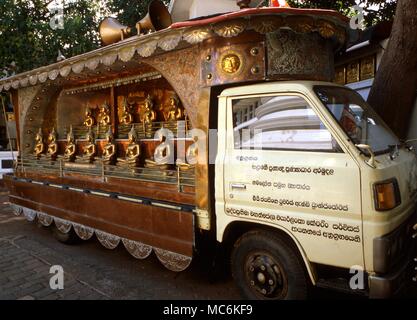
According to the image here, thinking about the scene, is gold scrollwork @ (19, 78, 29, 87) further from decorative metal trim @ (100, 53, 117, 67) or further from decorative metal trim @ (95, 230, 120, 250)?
decorative metal trim @ (95, 230, 120, 250)

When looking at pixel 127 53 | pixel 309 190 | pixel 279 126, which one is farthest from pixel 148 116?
pixel 309 190

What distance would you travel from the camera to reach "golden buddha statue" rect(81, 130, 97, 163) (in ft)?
19.1

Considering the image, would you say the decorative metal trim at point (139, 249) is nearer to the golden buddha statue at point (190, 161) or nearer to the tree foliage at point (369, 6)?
the golden buddha statue at point (190, 161)

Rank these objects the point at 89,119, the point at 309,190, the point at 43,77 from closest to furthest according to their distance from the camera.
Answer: the point at 309,190 < the point at 43,77 < the point at 89,119

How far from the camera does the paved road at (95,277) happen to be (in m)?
3.90

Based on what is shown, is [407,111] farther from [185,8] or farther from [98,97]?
[98,97]

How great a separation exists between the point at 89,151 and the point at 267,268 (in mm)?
3939

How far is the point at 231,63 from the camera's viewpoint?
3.51 m

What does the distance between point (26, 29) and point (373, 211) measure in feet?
38.0

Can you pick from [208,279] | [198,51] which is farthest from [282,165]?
[208,279]

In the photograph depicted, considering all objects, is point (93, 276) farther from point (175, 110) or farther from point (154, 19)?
point (154, 19)

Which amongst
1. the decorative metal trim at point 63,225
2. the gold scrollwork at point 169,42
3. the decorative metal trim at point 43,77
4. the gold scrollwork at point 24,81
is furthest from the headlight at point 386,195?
the gold scrollwork at point 24,81

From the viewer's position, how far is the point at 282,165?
3104mm

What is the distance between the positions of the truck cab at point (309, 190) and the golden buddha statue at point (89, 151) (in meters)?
3.06
